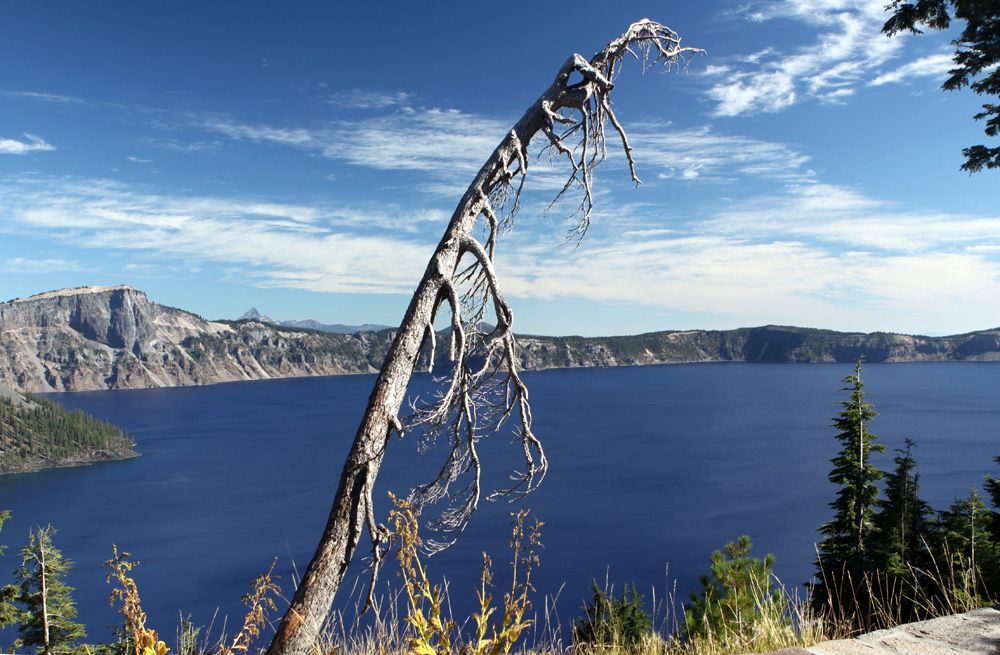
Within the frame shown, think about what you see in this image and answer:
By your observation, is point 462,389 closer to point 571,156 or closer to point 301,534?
point 571,156

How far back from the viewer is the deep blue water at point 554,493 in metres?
41.3

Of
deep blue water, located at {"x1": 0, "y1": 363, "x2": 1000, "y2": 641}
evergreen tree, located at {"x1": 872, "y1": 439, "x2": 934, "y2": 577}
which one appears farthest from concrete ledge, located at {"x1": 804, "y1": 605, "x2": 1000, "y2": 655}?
deep blue water, located at {"x1": 0, "y1": 363, "x2": 1000, "y2": 641}

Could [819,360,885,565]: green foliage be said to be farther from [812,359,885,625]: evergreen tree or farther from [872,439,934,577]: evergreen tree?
[872,439,934,577]: evergreen tree

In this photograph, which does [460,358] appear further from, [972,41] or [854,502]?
[854,502]

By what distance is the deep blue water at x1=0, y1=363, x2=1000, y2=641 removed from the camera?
4128cm

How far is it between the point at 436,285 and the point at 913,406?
126888 millimetres

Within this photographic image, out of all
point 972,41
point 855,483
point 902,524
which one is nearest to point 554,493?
point 855,483

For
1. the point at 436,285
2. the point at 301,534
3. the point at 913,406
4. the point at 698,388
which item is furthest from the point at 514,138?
the point at 698,388

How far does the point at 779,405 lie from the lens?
4638 inches

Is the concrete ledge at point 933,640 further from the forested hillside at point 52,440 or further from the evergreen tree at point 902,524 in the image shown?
the forested hillside at point 52,440

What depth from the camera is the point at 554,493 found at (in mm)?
59031

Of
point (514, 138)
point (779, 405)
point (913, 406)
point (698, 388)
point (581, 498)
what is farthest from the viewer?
point (698, 388)

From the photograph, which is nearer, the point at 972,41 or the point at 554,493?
the point at 972,41

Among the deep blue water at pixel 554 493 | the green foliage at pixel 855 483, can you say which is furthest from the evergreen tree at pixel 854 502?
the deep blue water at pixel 554 493
